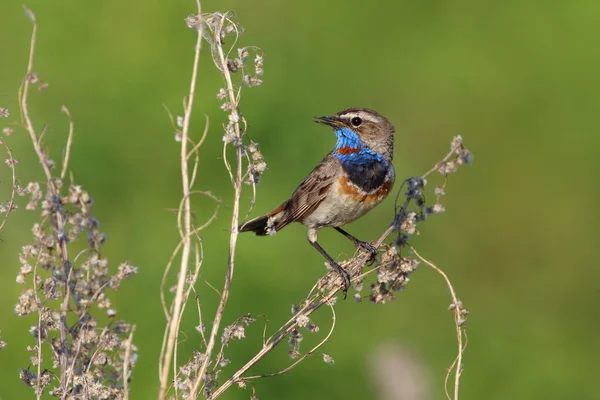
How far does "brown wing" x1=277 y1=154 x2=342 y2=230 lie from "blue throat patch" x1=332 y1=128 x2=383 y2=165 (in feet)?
0.18

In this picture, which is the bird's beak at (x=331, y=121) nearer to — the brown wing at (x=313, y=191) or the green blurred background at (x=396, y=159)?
the brown wing at (x=313, y=191)

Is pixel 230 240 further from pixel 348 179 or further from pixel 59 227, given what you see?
pixel 348 179

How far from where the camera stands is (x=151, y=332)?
6.27 m

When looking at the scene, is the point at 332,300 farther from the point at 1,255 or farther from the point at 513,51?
the point at 513,51

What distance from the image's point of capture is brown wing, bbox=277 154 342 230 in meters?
5.59

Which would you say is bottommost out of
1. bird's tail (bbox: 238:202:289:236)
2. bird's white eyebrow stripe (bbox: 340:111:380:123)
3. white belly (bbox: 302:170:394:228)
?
white belly (bbox: 302:170:394:228)

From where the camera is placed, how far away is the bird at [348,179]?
18.0ft

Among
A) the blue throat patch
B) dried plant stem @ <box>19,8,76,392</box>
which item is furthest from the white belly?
dried plant stem @ <box>19,8,76,392</box>

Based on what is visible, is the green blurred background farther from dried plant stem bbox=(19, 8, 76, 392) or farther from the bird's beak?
dried plant stem bbox=(19, 8, 76, 392)

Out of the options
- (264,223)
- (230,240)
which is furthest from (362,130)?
(230,240)

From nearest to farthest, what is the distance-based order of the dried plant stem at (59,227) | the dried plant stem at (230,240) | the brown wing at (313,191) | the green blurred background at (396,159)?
the dried plant stem at (59,227) → the dried plant stem at (230,240) → the brown wing at (313,191) → the green blurred background at (396,159)

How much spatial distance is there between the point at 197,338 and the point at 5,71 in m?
3.56

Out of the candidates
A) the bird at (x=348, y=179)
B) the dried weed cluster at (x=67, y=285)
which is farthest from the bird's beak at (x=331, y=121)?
the dried weed cluster at (x=67, y=285)

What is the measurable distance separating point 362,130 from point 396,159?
2.91 metres
